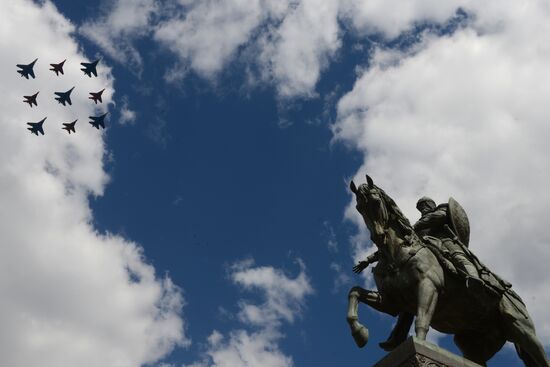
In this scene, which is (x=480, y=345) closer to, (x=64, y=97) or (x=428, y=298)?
(x=428, y=298)

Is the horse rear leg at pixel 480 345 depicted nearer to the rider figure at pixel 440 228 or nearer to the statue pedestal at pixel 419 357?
the rider figure at pixel 440 228

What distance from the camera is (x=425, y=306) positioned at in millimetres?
11320

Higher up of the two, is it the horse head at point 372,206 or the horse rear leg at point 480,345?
the horse head at point 372,206

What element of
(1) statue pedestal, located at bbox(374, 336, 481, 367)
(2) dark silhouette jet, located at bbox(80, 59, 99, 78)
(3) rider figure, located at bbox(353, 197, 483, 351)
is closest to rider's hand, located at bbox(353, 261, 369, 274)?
(3) rider figure, located at bbox(353, 197, 483, 351)

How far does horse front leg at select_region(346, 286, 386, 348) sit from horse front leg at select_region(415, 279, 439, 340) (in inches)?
33.9

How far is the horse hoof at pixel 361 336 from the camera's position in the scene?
1122 cm

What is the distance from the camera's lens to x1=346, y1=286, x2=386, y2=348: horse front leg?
11258 millimetres

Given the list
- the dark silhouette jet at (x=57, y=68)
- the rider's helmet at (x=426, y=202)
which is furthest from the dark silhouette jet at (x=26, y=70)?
the rider's helmet at (x=426, y=202)

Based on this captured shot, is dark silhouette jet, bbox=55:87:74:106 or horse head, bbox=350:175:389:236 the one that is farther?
dark silhouette jet, bbox=55:87:74:106

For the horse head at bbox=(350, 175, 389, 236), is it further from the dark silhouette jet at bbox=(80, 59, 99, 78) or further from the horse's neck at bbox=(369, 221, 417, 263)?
the dark silhouette jet at bbox=(80, 59, 99, 78)

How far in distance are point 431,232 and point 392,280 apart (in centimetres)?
225

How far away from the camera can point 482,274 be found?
12.4 meters

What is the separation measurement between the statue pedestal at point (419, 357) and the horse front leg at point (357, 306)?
26.5 inches

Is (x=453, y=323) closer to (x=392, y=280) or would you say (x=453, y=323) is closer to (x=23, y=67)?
(x=392, y=280)
